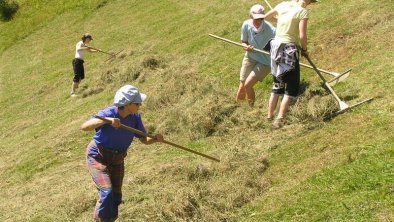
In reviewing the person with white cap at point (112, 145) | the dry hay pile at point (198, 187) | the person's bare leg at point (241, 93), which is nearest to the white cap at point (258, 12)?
the person's bare leg at point (241, 93)

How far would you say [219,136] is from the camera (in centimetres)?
914

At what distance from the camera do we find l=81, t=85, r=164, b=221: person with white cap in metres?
6.24

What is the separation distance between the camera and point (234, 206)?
258 inches

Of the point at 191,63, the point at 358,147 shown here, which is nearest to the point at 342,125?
the point at 358,147

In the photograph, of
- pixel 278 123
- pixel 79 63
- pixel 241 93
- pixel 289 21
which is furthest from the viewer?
pixel 79 63

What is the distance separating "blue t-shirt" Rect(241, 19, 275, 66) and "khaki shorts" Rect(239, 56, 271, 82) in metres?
0.10

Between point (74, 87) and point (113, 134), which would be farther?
point (74, 87)

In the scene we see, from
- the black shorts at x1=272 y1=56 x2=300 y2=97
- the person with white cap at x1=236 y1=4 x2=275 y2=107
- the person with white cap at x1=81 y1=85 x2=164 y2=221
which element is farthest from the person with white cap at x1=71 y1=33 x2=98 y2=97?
the person with white cap at x1=81 y1=85 x2=164 y2=221

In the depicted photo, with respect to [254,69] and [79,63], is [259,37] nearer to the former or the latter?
[254,69]

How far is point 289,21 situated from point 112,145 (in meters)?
3.24

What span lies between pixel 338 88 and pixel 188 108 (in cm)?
291

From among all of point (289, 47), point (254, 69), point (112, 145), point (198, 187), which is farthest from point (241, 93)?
point (112, 145)

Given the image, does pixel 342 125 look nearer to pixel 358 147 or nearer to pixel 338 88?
pixel 358 147

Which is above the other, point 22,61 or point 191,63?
point 191,63
